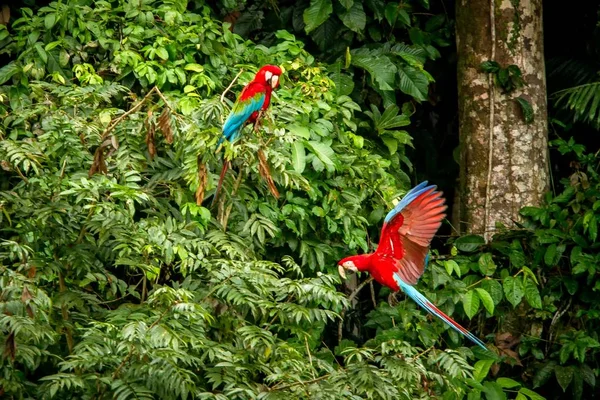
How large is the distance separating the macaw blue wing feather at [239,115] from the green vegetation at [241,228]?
8 cm

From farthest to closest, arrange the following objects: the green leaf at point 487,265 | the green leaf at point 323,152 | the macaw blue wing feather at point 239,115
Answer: the green leaf at point 487,265
the green leaf at point 323,152
the macaw blue wing feather at point 239,115

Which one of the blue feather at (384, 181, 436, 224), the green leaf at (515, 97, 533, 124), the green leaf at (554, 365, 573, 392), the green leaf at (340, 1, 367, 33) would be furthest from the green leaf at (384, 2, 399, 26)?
the blue feather at (384, 181, 436, 224)

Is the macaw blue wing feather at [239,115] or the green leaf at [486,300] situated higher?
the macaw blue wing feather at [239,115]

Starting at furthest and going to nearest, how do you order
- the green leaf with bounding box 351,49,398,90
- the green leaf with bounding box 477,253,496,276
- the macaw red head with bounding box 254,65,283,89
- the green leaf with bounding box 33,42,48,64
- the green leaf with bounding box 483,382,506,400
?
the green leaf with bounding box 351,49,398,90 → the green leaf with bounding box 477,253,496,276 → the green leaf with bounding box 483,382,506,400 → the green leaf with bounding box 33,42,48,64 → the macaw red head with bounding box 254,65,283,89

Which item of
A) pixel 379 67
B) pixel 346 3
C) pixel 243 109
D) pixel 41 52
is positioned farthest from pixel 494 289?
pixel 41 52

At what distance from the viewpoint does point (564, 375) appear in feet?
18.0

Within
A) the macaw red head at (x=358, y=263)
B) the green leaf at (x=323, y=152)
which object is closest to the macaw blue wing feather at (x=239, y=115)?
the macaw red head at (x=358, y=263)

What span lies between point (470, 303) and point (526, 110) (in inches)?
44.9

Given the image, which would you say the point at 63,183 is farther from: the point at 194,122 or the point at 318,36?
the point at 318,36

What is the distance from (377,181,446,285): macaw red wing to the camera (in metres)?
3.91

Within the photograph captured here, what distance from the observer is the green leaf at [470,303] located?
527 centimetres

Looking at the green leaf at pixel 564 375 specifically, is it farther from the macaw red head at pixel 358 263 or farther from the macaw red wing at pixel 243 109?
the macaw red wing at pixel 243 109

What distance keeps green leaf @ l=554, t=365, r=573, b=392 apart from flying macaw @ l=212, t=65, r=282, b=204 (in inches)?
86.9

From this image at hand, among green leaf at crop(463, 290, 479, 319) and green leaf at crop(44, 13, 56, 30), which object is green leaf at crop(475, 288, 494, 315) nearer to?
green leaf at crop(463, 290, 479, 319)
